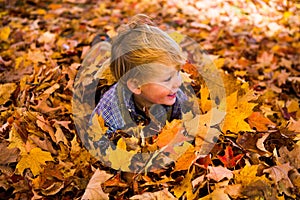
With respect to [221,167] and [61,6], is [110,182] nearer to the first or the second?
[221,167]

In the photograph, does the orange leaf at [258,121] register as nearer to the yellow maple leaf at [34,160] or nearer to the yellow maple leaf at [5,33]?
the yellow maple leaf at [34,160]

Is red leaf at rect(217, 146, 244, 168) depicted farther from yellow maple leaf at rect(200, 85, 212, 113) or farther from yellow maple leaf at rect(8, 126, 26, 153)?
yellow maple leaf at rect(8, 126, 26, 153)

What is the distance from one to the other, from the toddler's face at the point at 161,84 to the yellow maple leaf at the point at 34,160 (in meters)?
0.66

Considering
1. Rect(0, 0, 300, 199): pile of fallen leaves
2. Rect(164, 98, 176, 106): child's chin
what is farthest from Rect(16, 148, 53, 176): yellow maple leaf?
Rect(164, 98, 176, 106): child's chin

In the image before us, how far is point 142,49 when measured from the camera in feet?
7.20

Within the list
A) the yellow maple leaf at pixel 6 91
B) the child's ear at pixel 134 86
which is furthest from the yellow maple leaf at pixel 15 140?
the child's ear at pixel 134 86

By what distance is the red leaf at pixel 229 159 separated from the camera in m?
2.11

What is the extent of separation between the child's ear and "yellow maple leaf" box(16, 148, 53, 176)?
0.61 m

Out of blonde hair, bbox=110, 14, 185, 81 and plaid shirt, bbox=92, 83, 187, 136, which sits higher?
blonde hair, bbox=110, 14, 185, 81

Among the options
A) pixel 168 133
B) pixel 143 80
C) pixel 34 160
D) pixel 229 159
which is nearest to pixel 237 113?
pixel 229 159

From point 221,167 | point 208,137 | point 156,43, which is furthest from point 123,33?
point 221,167

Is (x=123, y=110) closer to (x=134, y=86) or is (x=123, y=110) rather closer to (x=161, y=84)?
(x=134, y=86)

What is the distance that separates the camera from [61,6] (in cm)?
479

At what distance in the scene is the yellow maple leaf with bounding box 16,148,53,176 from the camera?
2.09m
